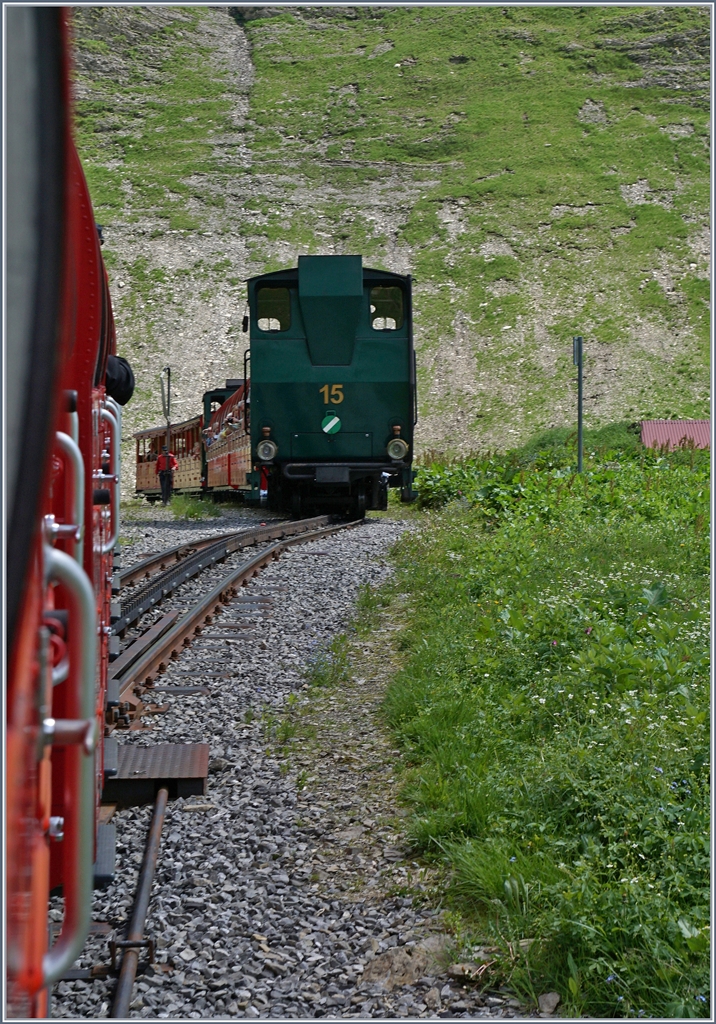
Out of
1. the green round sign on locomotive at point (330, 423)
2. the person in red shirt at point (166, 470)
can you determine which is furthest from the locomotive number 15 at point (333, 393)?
the person in red shirt at point (166, 470)

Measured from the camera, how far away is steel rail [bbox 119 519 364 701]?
5938mm

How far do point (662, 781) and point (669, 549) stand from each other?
17.6 ft

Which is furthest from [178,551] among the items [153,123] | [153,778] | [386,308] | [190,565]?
[153,123]

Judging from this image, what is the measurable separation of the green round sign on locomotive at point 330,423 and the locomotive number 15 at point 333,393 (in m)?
0.23

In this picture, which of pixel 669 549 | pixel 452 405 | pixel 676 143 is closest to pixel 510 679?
pixel 669 549

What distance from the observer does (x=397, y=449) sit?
50.7ft

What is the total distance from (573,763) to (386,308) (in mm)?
12791

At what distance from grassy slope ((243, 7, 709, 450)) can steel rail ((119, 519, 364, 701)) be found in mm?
35851

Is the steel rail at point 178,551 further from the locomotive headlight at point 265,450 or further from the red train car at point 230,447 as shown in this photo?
the red train car at point 230,447

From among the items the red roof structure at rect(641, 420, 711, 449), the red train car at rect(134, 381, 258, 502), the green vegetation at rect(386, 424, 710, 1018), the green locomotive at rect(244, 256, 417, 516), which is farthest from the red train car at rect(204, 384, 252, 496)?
the red roof structure at rect(641, 420, 711, 449)

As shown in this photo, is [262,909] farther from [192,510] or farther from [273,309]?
[192,510]

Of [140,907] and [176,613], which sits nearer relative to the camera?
[140,907]

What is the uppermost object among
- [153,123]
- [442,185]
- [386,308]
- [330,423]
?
[153,123]

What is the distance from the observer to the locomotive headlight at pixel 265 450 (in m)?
15.4
